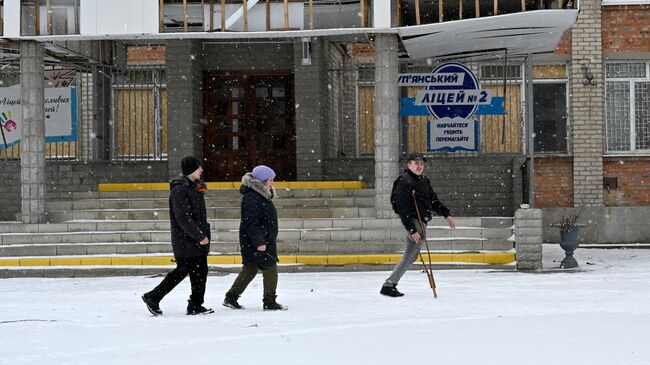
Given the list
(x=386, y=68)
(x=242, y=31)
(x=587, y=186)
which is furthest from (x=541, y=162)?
(x=242, y=31)

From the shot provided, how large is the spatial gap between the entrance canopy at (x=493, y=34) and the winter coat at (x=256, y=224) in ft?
21.5

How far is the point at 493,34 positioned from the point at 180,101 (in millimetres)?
6780

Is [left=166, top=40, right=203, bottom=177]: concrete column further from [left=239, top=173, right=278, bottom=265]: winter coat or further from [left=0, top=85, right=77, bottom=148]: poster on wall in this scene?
[left=239, top=173, right=278, bottom=265]: winter coat

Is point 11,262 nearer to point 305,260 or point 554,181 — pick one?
point 305,260

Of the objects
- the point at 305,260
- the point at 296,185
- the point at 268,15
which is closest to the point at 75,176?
the point at 296,185

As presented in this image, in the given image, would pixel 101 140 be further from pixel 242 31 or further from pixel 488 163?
pixel 488 163

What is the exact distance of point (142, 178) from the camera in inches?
822

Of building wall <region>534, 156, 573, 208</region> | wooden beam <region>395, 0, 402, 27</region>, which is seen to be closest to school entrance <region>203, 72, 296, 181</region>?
wooden beam <region>395, 0, 402, 27</region>

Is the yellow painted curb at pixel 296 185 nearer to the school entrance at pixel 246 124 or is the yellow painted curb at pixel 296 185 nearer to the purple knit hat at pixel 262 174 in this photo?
the school entrance at pixel 246 124

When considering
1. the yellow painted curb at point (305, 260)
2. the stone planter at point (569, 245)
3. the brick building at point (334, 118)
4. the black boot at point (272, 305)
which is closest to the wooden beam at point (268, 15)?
the brick building at point (334, 118)

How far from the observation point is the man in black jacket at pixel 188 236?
34.0 ft

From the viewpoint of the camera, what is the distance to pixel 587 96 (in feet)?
71.5

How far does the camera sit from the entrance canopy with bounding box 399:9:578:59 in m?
16.2

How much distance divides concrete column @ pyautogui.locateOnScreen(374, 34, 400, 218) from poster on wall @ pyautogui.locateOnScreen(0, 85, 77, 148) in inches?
305
